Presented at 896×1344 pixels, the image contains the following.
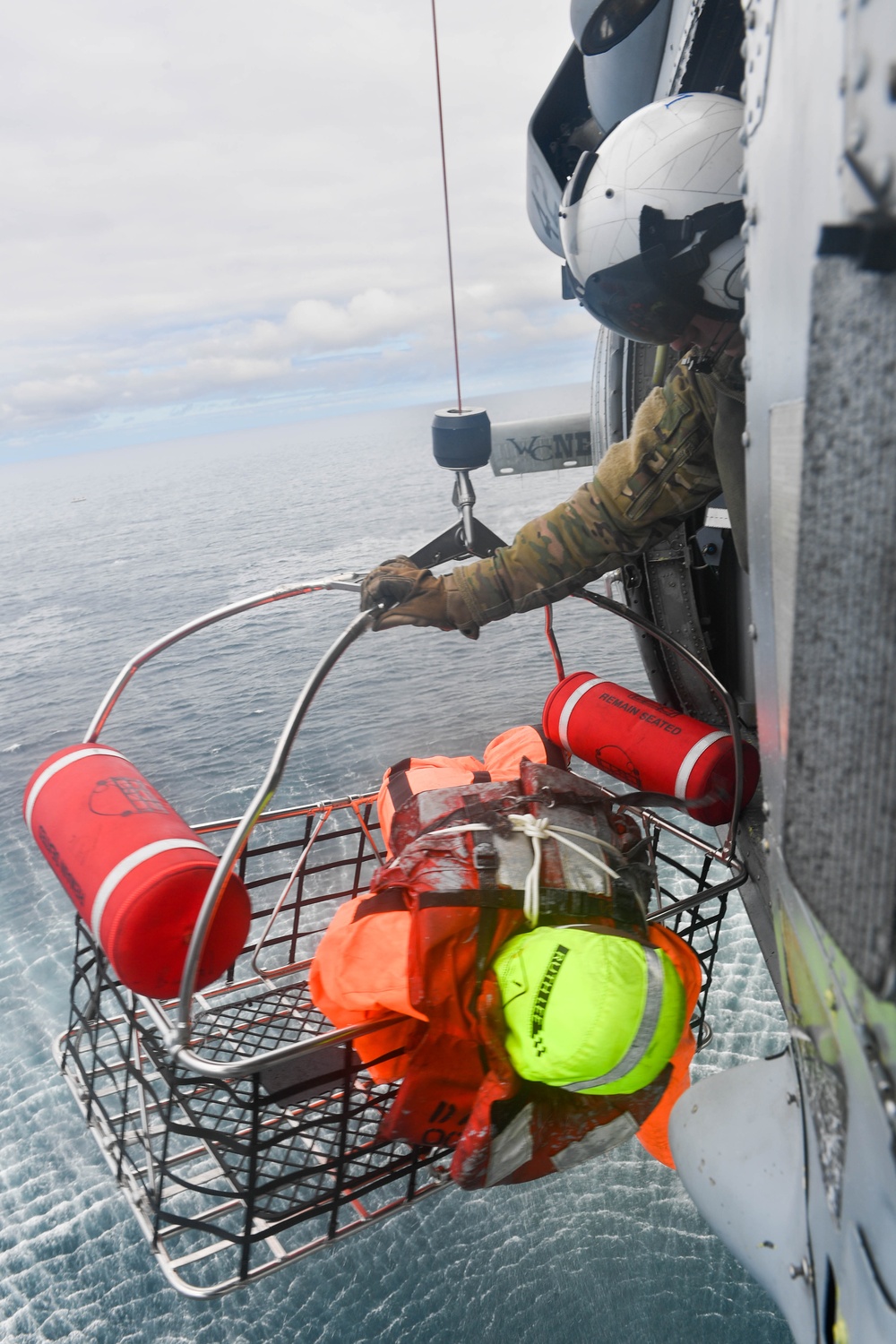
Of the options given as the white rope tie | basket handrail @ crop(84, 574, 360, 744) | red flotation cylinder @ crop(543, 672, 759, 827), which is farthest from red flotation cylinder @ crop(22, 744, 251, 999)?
red flotation cylinder @ crop(543, 672, 759, 827)

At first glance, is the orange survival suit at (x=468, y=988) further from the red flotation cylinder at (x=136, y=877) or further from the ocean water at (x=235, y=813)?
the ocean water at (x=235, y=813)

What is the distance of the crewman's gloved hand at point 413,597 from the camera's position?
9.56 ft

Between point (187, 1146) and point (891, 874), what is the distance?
4001mm

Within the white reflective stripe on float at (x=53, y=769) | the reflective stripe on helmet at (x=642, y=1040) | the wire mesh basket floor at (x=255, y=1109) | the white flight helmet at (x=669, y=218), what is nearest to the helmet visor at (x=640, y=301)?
the white flight helmet at (x=669, y=218)

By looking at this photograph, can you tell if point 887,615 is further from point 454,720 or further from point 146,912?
point 454,720

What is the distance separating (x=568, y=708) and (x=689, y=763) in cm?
60

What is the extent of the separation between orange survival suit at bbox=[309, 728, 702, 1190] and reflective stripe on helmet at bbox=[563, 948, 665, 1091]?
0.19 m

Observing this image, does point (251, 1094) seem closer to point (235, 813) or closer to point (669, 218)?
point (669, 218)

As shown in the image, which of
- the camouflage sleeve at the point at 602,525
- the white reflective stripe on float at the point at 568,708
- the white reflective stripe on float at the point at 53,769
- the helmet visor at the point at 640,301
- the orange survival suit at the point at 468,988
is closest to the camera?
the orange survival suit at the point at 468,988

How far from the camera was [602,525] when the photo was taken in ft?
10.3

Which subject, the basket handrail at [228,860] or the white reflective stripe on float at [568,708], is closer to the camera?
the basket handrail at [228,860]

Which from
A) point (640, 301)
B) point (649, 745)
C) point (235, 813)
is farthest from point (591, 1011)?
point (235, 813)

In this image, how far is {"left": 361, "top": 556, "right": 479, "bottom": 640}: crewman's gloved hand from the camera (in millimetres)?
2914

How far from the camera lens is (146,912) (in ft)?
7.12
